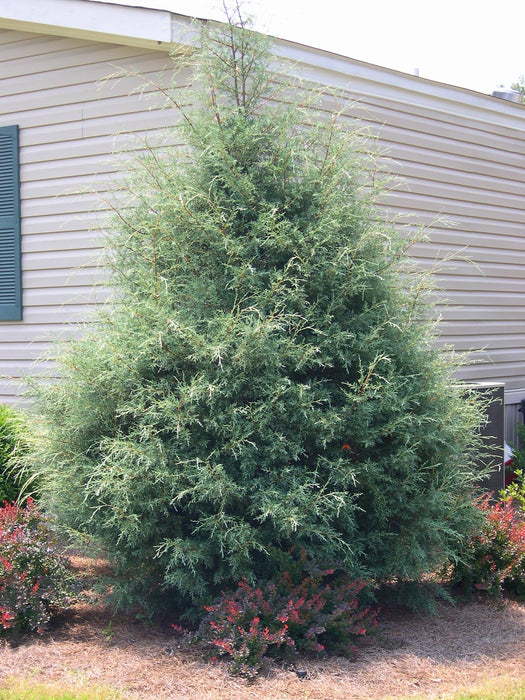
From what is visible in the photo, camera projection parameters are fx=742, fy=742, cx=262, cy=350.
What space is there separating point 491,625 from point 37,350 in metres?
4.58

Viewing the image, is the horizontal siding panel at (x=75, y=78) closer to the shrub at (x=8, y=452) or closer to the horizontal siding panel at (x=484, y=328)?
the shrub at (x=8, y=452)

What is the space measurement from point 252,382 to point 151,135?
109 inches

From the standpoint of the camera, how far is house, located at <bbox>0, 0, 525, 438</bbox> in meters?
6.27

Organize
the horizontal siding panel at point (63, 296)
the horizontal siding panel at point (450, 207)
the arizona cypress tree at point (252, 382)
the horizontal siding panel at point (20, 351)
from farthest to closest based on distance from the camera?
the horizontal siding panel at point (450, 207)
the horizontal siding panel at point (20, 351)
the horizontal siding panel at point (63, 296)
the arizona cypress tree at point (252, 382)

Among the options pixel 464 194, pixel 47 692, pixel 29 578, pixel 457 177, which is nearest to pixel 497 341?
pixel 464 194

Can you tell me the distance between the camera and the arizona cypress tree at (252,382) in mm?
4148

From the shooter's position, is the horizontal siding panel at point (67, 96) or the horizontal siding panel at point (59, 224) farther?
the horizontal siding panel at point (59, 224)

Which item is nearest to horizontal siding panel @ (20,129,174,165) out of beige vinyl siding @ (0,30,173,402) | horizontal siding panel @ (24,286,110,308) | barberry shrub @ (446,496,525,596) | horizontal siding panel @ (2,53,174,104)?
beige vinyl siding @ (0,30,173,402)

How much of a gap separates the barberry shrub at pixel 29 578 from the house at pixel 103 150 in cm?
198

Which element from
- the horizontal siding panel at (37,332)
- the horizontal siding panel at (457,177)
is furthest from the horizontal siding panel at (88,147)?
the horizontal siding panel at (457,177)

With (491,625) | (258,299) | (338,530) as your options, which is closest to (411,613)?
(491,625)

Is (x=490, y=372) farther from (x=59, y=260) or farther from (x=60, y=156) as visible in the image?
(x=60, y=156)

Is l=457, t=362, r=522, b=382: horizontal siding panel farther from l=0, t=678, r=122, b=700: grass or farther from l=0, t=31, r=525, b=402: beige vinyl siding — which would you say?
l=0, t=678, r=122, b=700: grass

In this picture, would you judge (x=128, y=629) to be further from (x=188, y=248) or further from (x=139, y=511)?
(x=188, y=248)
